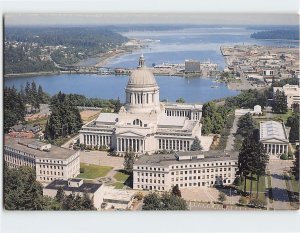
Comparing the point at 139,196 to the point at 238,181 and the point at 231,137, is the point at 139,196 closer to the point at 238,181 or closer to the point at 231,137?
the point at 238,181

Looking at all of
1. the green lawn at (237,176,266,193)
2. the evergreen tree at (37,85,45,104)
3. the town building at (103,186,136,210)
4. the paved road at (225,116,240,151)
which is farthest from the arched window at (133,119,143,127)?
the green lawn at (237,176,266,193)

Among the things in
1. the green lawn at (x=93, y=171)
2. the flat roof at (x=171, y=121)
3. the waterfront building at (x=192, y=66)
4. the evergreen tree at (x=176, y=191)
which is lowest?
the green lawn at (x=93, y=171)

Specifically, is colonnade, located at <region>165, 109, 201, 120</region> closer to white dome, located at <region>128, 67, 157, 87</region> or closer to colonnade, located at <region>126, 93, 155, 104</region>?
colonnade, located at <region>126, 93, 155, 104</region>

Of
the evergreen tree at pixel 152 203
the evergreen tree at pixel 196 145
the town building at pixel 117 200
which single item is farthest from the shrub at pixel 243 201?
the evergreen tree at pixel 196 145

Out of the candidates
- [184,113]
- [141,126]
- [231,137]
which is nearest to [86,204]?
[141,126]

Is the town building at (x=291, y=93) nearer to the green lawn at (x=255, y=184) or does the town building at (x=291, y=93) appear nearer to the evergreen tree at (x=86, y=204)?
the green lawn at (x=255, y=184)

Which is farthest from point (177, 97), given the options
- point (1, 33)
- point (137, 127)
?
point (1, 33)
